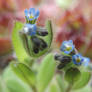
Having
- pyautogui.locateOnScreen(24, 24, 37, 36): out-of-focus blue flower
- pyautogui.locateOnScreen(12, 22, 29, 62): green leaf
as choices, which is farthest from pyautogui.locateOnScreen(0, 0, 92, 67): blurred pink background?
pyautogui.locateOnScreen(24, 24, 37, 36): out-of-focus blue flower

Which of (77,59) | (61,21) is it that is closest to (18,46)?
(77,59)

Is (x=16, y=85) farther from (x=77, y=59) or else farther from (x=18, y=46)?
(x=77, y=59)

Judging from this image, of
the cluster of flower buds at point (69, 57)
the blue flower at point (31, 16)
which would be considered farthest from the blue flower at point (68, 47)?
the blue flower at point (31, 16)

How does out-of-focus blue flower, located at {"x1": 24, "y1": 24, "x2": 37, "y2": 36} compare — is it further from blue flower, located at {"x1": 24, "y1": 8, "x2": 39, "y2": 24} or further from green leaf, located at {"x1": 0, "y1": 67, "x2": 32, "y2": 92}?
green leaf, located at {"x1": 0, "y1": 67, "x2": 32, "y2": 92}

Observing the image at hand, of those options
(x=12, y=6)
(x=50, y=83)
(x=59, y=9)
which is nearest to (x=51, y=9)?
(x=59, y=9)

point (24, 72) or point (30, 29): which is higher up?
point (30, 29)

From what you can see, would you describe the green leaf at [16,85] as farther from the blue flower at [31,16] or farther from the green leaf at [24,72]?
the blue flower at [31,16]

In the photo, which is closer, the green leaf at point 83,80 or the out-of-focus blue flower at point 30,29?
the out-of-focus blue flower at point 30,29
